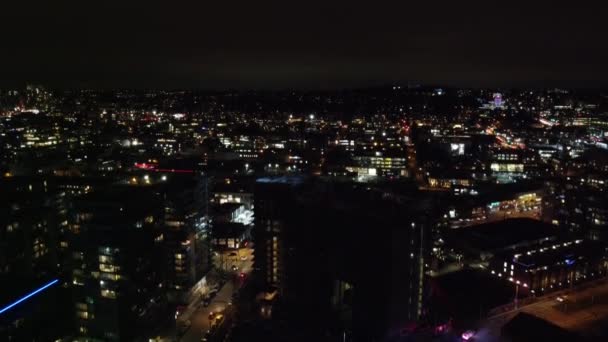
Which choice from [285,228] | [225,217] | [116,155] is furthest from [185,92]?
[285,228]

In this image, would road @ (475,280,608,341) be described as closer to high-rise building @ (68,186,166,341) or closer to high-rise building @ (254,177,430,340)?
high-rise building @ (254,177,430,340)

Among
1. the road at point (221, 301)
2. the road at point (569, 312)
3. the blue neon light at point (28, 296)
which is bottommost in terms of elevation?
the road at point (221, 301)

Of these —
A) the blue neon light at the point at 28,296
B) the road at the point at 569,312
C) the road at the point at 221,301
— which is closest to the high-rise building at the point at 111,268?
the blue neon light at the point at 28,296

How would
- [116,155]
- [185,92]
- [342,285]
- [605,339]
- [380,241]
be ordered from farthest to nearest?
[185,92], [116,155], [342,285], [380,241], [605,339]

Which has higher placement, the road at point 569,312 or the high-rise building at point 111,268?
the high-rise building at point 111,268

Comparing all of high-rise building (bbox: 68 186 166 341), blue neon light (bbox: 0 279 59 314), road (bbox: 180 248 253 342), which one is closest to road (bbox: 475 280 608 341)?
road (bbox: 180 248 253 342)

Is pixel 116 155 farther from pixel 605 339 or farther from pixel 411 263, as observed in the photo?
pixel 605 339

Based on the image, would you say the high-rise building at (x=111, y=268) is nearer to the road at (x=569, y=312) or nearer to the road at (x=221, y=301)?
the road at (x=221, y=301)

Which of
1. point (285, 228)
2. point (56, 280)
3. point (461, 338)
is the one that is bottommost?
point (461, 338)

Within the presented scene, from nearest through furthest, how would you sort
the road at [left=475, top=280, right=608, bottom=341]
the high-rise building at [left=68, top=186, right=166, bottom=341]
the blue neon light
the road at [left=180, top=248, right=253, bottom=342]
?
the blue neon light
the high-rise building at [left=68, top=186, right=166, bottom=341]
the road at [left=475, top=280, right=608, bottom=341]
the road at [left=180, top=248, right=253, bottom=342]
